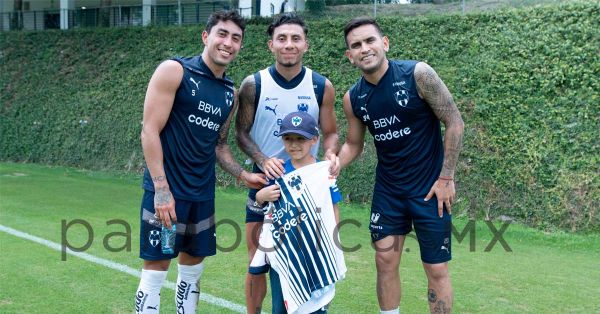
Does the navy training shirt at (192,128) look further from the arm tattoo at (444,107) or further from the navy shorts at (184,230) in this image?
the arm tattoo at (444,107)

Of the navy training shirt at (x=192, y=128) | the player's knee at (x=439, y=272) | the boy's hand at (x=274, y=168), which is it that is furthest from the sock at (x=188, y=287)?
the player's knee at (x=439, y=272)

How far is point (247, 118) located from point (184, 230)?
3.03 feet

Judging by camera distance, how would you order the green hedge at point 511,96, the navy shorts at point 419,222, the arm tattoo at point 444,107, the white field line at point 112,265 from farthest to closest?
the green hedge at point 511,96, the white field line at point 112,265, the navy shorts at point 419,222, the arm tattoo at point 444,107

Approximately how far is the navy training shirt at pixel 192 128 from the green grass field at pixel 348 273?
1.47 meters

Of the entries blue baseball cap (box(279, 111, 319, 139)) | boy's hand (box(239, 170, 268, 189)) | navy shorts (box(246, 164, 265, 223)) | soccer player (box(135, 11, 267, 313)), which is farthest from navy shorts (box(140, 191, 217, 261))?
blue baseball cap (box(279, 111, 319, 139))

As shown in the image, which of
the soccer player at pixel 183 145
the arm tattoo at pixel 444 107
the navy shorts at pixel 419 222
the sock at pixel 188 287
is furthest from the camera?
the sock at pixel 188 287

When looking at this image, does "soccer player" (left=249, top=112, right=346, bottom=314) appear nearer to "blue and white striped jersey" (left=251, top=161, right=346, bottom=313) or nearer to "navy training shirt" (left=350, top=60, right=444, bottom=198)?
"blue and white striped jersey" (left=251, top=161, right=346, bottom=313)

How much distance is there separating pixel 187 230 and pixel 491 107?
6.98m

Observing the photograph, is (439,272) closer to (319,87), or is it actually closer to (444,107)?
(444,107)

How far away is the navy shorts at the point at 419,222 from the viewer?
409 cm

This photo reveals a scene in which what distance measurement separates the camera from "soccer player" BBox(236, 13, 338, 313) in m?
3.96

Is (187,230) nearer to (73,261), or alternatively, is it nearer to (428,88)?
(428,88)

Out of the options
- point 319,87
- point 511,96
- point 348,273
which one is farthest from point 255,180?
point 511,96

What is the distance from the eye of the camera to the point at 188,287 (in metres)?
4.21
